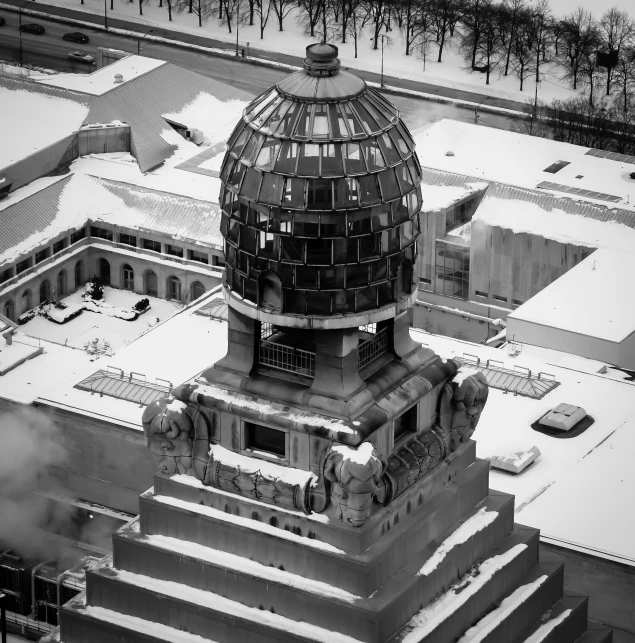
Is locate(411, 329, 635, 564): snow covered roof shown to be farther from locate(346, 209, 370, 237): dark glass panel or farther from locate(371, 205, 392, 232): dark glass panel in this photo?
locate(346, 209, 370, 237): dark glass panel

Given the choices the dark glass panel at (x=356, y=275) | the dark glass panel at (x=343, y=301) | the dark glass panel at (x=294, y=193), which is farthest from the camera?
the dark glass panel at (x=343, y=301)

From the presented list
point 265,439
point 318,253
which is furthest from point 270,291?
point 265,439

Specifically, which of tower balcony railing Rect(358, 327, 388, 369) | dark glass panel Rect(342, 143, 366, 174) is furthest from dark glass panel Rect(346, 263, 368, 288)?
tower balcony railing Rect(358, 327, 388, 369)

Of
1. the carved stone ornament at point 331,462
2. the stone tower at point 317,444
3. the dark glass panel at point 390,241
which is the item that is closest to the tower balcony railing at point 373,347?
A: the stone tower at point 317,444

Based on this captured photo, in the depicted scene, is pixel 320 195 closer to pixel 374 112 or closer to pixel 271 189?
pixel 271 189

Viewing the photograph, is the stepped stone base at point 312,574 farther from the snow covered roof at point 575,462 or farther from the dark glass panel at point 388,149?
the snow covered roof at point 575,462
